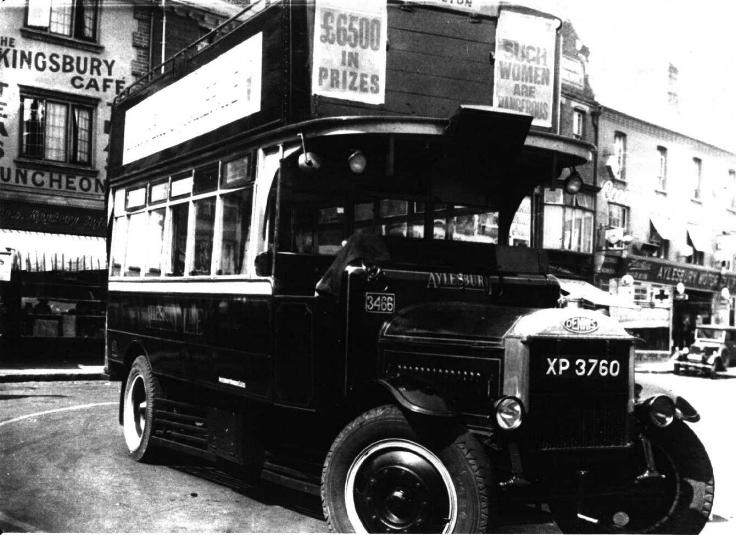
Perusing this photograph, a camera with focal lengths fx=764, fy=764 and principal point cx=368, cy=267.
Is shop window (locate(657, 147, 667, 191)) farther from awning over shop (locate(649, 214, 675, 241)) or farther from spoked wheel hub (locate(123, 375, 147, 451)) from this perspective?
spoked wheel hub (locate(123, 375, 147, 451))

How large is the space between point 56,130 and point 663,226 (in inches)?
894

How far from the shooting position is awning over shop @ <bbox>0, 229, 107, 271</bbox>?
1692cm

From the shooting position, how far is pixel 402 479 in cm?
427

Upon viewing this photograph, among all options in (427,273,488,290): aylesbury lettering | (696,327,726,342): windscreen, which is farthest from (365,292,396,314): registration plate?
(696,327,726,342): windscreen

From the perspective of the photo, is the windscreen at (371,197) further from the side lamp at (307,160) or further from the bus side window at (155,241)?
the bus side window at (155,241)

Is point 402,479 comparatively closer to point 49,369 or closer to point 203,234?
point 203,234

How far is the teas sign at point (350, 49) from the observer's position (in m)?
5.07

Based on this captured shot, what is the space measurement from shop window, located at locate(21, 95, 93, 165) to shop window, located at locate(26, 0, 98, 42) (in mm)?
1632

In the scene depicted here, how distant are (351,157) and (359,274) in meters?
0.79

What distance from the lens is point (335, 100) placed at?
5.14m

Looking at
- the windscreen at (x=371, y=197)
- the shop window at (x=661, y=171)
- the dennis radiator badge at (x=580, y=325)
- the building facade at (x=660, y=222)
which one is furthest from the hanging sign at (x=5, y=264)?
the shop window at (x=661, y=171)

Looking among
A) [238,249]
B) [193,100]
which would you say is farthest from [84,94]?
[238,249]

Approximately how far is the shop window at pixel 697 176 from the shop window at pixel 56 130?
23.1m

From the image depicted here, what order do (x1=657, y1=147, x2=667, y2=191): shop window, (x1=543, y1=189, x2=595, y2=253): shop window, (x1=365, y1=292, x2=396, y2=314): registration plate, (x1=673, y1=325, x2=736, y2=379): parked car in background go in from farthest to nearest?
(x1=657, y1=147, x2=667, y2=191): shop window
(x1=543, y1=189, x2=595, y2=253): shop window
(x1=673, y1=325, x2=736, y2=379): parked car in background
(x1=365, y1=292, x2=396, y2=314): registration plate
